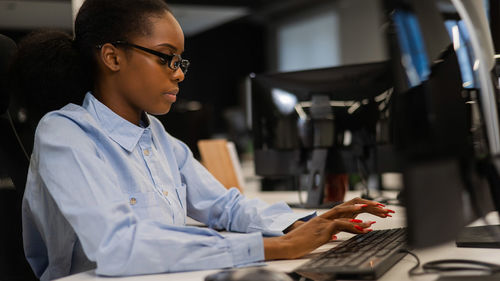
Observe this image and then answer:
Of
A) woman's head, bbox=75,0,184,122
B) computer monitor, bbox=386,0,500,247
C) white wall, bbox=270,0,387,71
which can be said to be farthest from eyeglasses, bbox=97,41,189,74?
white wall, bbox=270,0,387,71

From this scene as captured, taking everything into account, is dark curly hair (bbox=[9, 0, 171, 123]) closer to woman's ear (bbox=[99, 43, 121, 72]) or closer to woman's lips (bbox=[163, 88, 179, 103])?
woman's ear (bbox=[99, 43, 121, 72])

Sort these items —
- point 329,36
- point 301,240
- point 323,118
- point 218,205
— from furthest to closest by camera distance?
1. point 329,36
2. point 323,118
3. point 218,205
4. point 301,240

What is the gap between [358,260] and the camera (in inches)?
33.7

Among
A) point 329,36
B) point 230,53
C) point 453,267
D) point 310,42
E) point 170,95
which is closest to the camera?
point 453,267

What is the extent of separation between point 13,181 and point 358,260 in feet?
2.75

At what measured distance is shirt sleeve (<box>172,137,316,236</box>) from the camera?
1334mm

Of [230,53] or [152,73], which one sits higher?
[230,53]

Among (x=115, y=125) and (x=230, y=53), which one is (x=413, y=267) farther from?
(x=230, y=53)

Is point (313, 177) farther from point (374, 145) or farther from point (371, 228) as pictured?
point (371, 228)

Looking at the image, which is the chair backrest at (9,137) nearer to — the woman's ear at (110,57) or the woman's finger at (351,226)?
the woman's ear at (110,57)

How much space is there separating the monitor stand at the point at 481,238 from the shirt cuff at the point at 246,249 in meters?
0.41

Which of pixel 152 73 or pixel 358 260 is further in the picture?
pixel 152 73

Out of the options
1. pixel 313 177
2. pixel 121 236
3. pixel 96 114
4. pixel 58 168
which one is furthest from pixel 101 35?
pixel 313 177

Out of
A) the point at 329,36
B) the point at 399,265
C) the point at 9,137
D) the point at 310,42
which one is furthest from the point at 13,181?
the point at 310,42
